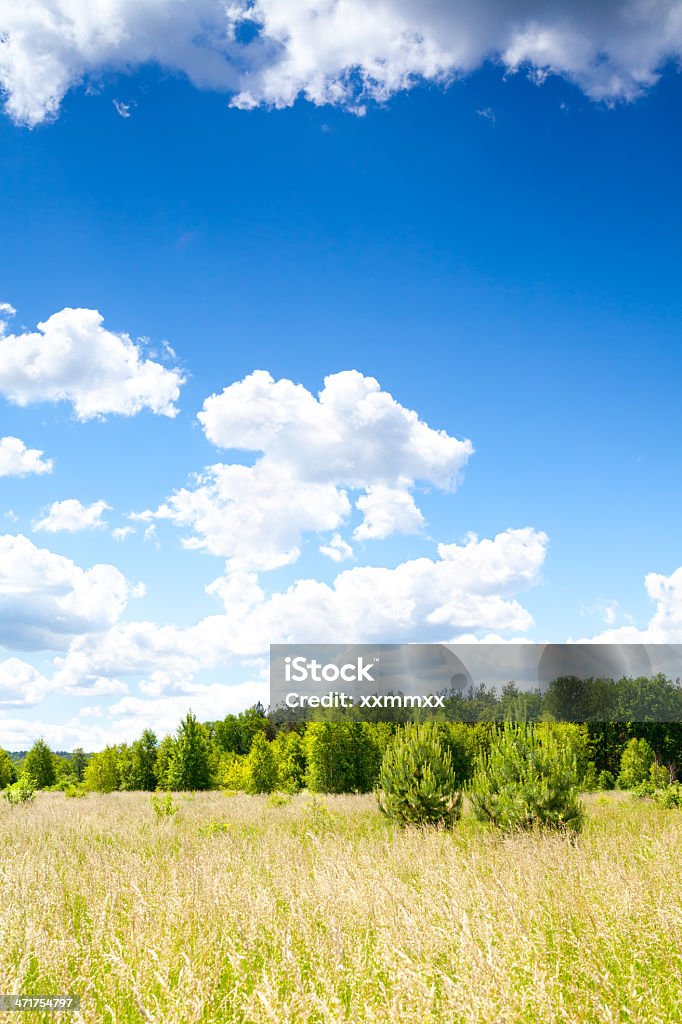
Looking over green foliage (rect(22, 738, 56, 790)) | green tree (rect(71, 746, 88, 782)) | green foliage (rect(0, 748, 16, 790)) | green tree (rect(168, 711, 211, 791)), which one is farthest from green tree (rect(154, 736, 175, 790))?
green tree (rect(71, 746, 88, 782))

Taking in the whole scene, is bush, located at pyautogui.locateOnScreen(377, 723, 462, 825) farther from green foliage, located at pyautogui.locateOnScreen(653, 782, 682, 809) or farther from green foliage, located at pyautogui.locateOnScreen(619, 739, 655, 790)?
green foliage, located at pyautogui.locateOnScreen(619, 739, 655, 790)

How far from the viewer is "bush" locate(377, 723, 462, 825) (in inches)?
531

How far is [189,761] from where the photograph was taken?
29.3 metres

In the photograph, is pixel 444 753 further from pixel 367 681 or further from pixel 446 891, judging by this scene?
pixel 367 681

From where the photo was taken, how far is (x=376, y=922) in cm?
641

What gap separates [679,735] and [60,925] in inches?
1744

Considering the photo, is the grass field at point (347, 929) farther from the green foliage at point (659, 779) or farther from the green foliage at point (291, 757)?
the green foliage at point (291, 757)

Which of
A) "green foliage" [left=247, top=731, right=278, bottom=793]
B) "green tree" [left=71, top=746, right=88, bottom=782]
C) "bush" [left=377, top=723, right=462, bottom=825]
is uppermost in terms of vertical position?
"bush" [left=377, top=723, right=462, bottom=825]

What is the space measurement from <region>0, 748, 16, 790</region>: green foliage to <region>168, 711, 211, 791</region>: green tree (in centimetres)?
1443

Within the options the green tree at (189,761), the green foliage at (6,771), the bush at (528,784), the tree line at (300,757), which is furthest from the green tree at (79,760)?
the bush at (528,784)

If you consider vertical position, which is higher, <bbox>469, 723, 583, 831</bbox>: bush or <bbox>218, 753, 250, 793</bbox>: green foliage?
<bbox>469, 723, 583, 831</bbox>: bush

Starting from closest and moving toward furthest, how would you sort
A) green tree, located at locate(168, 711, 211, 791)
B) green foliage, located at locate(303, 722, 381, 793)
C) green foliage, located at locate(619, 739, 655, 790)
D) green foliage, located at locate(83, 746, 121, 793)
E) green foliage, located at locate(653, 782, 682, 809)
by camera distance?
green foliage, located at locate(653, 782, 682, 809), green tree, located at locate(168, 711, 211, 791), green foliage, located at locate(303, 722, 381, 793), green foliage, located at locate(619, 739, 655, 790), green foliage, located at locate(83, 746, 121, 793)

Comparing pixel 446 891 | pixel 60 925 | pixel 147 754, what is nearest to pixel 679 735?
pixel 147 754

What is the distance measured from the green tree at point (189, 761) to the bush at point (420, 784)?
17.2 m
